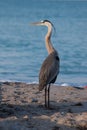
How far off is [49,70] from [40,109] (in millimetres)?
916

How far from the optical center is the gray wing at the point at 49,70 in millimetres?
11758

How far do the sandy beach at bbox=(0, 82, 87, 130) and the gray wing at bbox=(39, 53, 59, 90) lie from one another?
18.8 inches

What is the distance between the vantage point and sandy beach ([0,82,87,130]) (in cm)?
977

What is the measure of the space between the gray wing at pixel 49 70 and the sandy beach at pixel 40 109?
479 mm

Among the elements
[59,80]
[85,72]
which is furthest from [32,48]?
[59,80]

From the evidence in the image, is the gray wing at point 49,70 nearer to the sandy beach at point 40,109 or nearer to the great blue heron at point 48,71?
the great blue heron at point 48,71

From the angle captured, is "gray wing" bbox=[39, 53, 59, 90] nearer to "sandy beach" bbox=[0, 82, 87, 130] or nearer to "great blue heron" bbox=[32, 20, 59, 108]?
"great blue heron" bbox=[32, 20, 59, 108]

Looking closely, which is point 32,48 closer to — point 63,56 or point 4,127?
point 63,56

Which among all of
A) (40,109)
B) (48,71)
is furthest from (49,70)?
(40,109)

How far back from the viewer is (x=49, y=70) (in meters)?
11.9

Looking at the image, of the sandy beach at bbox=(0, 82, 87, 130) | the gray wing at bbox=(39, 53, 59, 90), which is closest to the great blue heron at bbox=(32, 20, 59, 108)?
the gray wing at bbox=(39, 53, 59, 90)

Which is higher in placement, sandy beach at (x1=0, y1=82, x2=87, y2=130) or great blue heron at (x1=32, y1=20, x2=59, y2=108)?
great blue heron at (x1=32, y1=20, x2=59, y2=108)

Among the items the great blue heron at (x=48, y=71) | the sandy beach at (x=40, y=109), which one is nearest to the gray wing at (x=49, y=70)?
the great blue heron at (x=48, y=71)

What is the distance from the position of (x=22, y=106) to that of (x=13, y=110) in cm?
54
